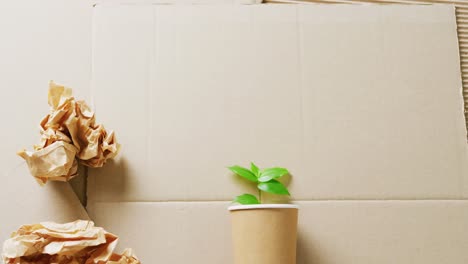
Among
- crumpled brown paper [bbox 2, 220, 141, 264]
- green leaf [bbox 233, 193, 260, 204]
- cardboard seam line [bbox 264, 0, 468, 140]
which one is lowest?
crumpled brown paper [bbox 2, 220, 141, 264]

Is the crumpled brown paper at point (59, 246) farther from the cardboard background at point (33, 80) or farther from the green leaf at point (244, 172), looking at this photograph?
the green leaf at point (244, 172)

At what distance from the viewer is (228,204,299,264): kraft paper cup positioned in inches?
38.7

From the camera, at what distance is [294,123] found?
1170 millimetres

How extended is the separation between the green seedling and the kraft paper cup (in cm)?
10

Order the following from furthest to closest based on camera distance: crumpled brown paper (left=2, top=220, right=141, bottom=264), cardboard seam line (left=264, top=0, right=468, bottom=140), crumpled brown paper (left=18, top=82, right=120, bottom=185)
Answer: cardboard seam line (left=264, top=0, right=468, bottom=140)
crumpled brown paper (left=18, top=82, right=120, bottom=185)
crumpled brown paper (left=2, top=220, right=141, bottom=264)

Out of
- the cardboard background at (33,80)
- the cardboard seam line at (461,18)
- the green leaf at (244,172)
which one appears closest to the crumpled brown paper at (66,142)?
the cardboard background at (33,80)

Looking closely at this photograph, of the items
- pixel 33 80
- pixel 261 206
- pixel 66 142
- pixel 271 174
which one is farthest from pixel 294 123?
pixel 33 80

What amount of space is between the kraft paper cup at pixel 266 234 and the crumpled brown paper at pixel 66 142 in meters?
0.31

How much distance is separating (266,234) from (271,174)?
164mm

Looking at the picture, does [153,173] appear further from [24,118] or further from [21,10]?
[21,10]

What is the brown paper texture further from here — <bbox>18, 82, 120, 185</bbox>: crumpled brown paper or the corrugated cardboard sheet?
<bbox>18, 82, 120, 185</bbox>: crumpled brown paper

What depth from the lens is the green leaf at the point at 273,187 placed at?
43.4 inches

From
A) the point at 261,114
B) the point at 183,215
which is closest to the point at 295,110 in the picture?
the point at 261,114

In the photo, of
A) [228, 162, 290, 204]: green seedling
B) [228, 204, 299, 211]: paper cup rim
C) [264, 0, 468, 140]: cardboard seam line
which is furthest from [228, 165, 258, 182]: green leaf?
[264, 0, 468, 140]: cardboard seam line
